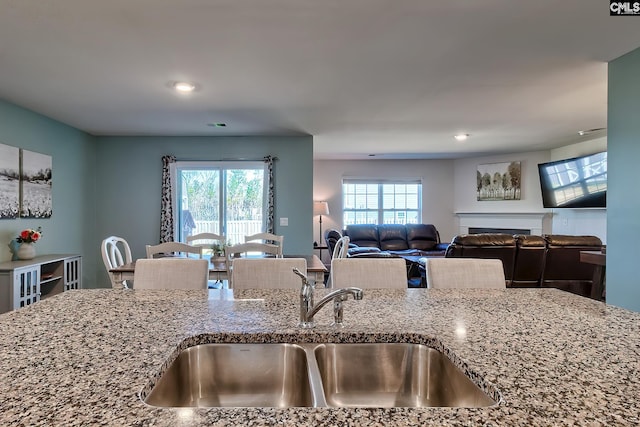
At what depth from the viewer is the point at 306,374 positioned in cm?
113

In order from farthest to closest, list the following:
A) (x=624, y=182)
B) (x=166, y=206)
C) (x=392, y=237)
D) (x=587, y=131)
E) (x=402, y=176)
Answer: (x=402, y=176), (x=392, y=237), (x=166, y=206), (x=587, y=131), (x=624, y=182)

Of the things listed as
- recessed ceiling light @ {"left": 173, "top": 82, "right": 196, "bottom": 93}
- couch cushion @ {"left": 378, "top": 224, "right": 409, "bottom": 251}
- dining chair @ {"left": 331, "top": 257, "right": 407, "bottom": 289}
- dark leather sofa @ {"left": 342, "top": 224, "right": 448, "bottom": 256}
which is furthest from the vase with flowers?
couch cushion @ {"left": 378, "top": 224, "right": 409, "bottom": 251}

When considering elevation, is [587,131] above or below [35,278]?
above

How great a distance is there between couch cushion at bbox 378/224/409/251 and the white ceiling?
326 centimetres

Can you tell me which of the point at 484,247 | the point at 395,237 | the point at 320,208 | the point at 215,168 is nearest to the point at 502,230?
the point at 395,237

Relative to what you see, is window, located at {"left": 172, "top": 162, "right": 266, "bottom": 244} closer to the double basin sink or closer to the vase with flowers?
the vase with flowers

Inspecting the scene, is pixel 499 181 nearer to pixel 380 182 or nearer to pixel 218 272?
pixel 380 182

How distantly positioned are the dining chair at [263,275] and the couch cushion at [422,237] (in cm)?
573

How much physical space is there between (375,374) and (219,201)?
447 centimetres

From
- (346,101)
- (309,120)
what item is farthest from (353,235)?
(346,101)

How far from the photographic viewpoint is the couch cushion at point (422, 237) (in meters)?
7.38

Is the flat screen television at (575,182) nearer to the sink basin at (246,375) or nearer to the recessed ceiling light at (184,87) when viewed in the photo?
the recessed ceiling light at (184,87)

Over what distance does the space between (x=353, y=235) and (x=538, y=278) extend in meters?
3.63

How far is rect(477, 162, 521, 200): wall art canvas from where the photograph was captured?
703 cm
